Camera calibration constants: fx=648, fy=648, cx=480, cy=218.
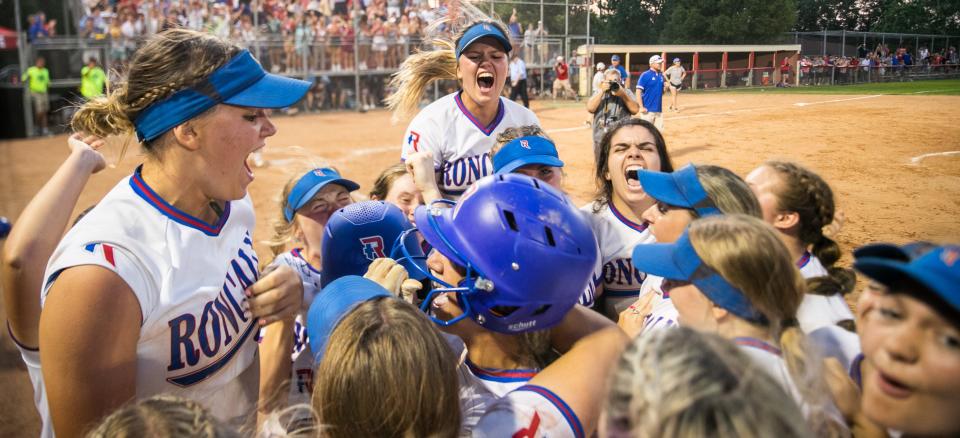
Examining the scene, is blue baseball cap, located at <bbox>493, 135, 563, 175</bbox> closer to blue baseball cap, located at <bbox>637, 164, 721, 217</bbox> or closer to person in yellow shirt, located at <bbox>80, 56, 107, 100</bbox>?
blue baseball cap, located at <bbox>637, 164, 721, 217</bbox>

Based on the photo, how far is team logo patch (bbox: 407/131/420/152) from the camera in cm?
398

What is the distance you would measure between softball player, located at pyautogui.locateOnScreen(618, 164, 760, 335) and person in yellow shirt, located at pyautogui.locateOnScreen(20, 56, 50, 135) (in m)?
16.3

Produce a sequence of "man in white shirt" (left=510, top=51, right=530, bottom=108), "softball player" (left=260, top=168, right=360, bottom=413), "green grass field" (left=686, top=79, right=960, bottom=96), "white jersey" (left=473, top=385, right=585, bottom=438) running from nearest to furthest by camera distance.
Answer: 1. "white jersey" (left=473, top=385, right=585, bottom=438)
2. "softball player" (left=260, top=168, right=360, bottom=413)
3. "green grass field" (left=686, top=79, right=960, bottom=96)
4. "man in white shirt" (left=510, top=51, right=530, bottom=108)

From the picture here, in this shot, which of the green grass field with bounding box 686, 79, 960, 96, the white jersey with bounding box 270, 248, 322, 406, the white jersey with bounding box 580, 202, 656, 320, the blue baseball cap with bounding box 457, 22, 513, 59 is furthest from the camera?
the green grass field with bounding box 686, 79, 960, 96

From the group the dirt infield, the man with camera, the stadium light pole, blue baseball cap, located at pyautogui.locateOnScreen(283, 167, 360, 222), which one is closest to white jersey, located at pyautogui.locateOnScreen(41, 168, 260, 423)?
blue baseball cap, located at pyautogui.locateOnScreen(283, 167, 360, 222)

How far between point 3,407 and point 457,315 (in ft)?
11.5

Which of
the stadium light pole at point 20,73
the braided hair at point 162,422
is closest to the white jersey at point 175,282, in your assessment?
the braided hair at point 162,422

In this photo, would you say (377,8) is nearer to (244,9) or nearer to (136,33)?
(244,9)

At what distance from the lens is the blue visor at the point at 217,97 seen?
6.13ft

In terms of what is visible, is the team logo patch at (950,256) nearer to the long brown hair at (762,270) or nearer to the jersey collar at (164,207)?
the long brown hair at (762,270)

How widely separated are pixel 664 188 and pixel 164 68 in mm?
1842

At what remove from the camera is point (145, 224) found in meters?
1.82

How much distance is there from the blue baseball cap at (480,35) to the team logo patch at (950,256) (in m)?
3.00

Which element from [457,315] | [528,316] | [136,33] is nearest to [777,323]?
[528,316]
